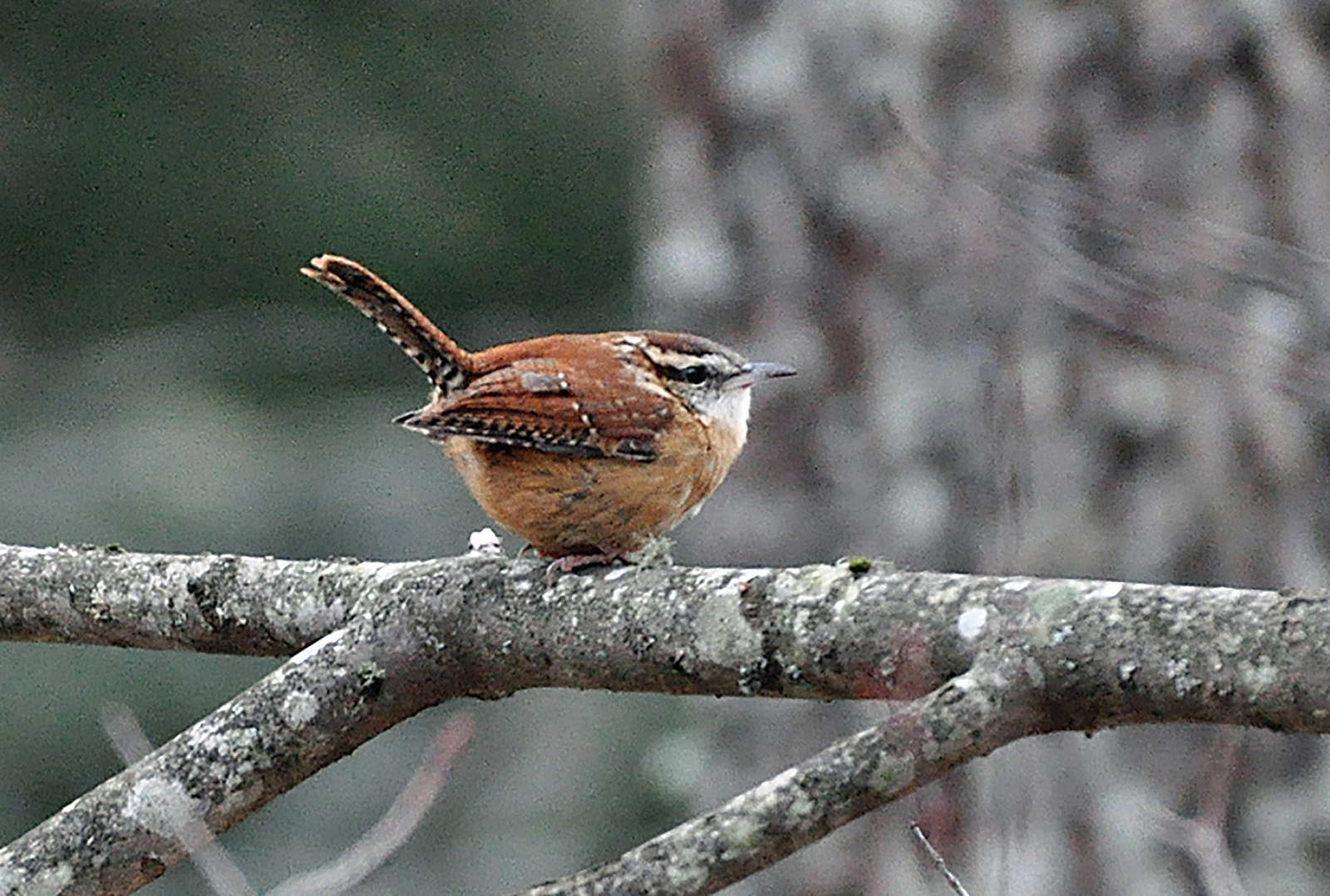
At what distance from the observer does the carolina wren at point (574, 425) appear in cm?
343

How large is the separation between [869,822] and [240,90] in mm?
6707

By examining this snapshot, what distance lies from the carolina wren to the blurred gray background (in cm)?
60

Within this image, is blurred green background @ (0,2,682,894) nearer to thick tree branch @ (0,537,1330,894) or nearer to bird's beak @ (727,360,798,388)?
bird's beak @ (727,360,798,388)

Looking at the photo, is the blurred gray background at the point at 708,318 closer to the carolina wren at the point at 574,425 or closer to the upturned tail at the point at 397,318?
the carolina wren at the point at 574,425

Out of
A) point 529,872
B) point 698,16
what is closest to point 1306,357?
point 698,16

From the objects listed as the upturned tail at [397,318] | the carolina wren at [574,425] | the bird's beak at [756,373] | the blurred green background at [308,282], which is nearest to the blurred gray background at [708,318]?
the blurred green background at [308,282]

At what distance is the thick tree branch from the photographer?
2031 millimetres

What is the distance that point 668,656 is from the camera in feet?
8.17

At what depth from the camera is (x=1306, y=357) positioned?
2.75 meters

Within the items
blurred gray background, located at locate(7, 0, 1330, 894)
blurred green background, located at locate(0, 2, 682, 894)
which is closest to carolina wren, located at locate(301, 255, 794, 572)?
blurred gray background, located at locate(7, 0, 1330, 894)

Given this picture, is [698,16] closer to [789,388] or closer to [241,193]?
[789,388]

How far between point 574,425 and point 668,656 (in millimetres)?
1084

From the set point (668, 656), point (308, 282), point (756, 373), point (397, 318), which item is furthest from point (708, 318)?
point (308, 282)

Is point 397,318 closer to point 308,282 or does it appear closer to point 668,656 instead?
point 668,656
